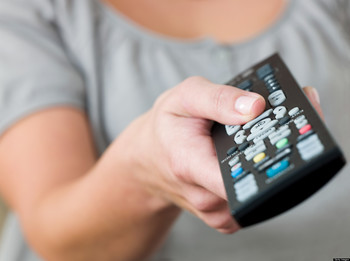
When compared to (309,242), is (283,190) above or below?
above

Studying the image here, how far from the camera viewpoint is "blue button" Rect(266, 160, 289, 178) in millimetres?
225

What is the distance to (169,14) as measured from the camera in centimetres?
59

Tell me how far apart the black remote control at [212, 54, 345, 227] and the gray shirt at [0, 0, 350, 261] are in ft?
0.70

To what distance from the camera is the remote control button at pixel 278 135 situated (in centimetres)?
25

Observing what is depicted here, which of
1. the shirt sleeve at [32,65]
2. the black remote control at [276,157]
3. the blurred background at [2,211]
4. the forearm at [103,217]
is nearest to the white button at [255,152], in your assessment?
the black remote control at [276,157]

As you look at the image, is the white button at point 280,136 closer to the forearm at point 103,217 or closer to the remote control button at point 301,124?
the remote control button at point 301,124

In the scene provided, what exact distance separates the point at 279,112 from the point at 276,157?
45mm

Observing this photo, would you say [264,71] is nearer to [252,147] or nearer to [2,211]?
[252,147]

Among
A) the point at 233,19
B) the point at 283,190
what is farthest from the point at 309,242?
the point at 233,19

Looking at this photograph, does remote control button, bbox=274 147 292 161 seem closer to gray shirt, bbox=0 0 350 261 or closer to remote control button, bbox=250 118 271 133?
remote control button, bbox=250 118 271 133

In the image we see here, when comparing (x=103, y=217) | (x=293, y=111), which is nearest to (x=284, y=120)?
(x=293, y=111)

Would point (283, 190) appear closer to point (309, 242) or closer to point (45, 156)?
point (309, 242)

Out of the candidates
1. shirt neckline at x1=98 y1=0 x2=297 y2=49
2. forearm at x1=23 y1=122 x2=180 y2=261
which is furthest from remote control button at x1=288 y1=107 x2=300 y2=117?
shirt neckline at x1=98 y1=0 x2=297 y2=49

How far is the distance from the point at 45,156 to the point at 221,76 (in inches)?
7.9
